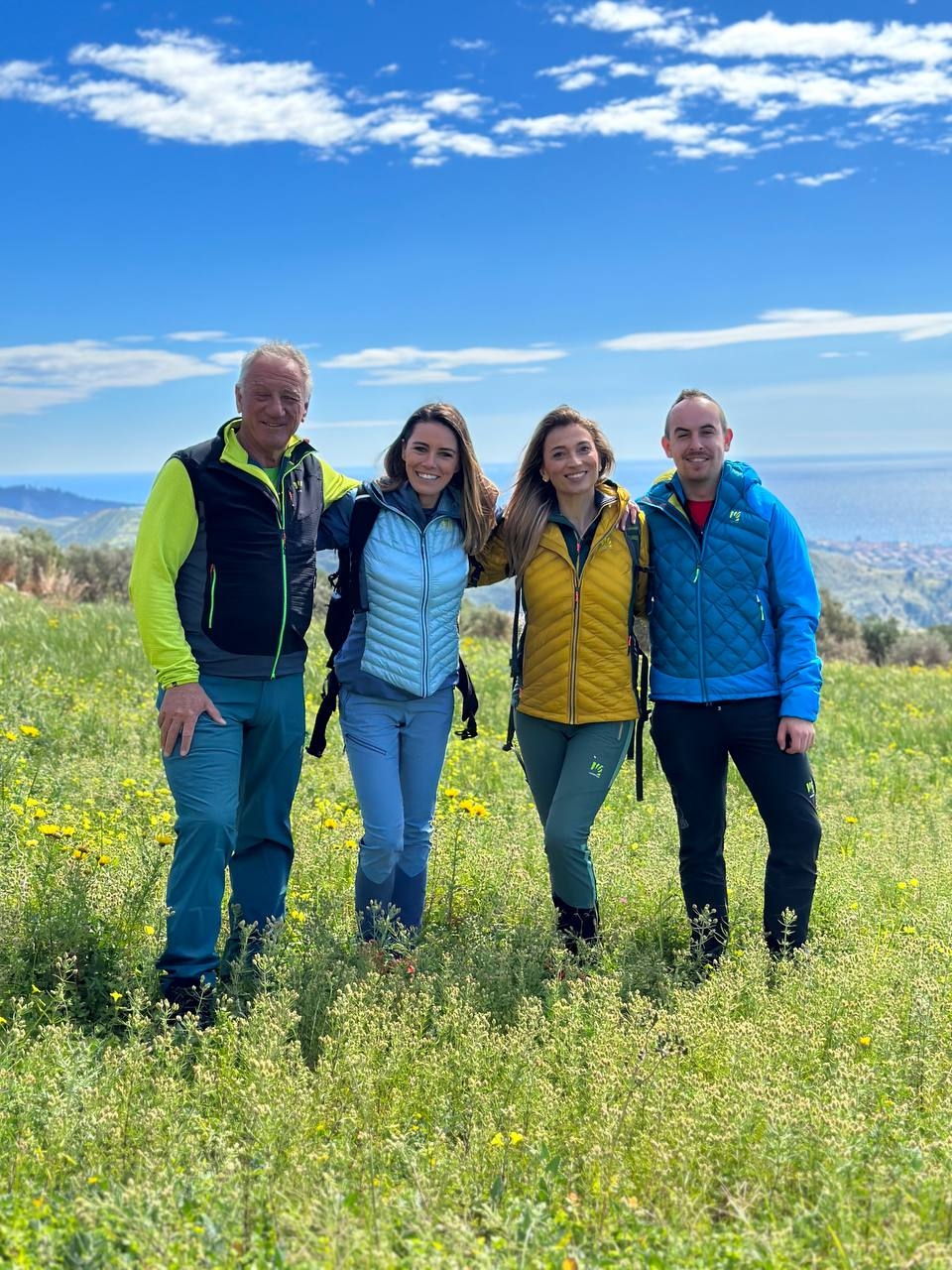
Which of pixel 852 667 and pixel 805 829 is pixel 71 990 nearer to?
pixel 805 829

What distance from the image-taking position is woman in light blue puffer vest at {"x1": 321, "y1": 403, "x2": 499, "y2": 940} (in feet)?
15.7

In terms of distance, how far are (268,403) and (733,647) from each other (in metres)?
2.31

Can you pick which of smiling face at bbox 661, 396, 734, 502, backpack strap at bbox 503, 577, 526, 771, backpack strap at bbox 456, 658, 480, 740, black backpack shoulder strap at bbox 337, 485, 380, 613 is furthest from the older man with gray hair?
smiling face at bbox 661, 396, 734, 502

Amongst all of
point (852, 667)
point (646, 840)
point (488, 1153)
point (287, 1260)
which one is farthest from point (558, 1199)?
point (852, 667)

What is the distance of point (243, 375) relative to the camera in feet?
14.7

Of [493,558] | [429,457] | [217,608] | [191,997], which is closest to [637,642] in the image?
[493,558]

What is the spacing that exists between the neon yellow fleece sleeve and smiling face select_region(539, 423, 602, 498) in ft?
5.36

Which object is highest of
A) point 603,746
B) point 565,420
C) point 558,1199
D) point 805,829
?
point 565,420

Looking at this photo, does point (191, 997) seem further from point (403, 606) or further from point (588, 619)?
point (588, 619)

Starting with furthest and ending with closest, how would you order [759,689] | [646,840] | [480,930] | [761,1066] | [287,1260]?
[646,840], [480,930], [759,689], [761,1066], [287,1260]

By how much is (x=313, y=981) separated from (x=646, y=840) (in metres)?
3.03

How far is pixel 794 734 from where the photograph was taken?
484 centimetres

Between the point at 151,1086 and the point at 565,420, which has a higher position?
the point at 565,420

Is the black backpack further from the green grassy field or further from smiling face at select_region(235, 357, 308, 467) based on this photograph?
the green grassy field
